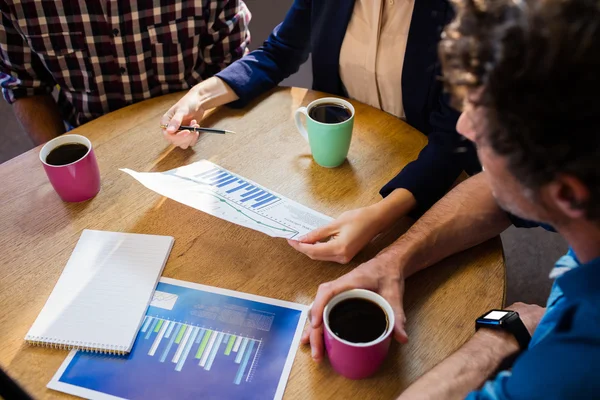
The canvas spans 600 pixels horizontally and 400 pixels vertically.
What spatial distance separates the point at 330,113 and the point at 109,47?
72cm

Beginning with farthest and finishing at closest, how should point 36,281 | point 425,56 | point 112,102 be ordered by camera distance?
point 112,102
point 425,56
point 36,281

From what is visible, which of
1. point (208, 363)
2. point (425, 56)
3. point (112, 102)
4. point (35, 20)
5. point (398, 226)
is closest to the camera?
point (208, 363)

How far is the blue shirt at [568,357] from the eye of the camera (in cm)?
55

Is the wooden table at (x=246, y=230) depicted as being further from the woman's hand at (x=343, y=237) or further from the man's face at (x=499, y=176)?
the man's face at (x=499, y=176)

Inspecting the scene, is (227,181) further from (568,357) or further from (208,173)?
(568,357)

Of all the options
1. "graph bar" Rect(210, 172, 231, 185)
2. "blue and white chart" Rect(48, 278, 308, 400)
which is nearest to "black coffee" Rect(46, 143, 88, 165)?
Answer: "graph bar" Rect(210, 172, 231, 185)

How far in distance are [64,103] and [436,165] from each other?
45.3 inches

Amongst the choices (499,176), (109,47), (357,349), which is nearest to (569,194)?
(499,176)

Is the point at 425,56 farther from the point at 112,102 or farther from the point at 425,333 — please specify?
the point at 112,102

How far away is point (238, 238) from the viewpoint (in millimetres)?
1023

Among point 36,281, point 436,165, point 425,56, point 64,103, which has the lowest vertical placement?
point 64,103

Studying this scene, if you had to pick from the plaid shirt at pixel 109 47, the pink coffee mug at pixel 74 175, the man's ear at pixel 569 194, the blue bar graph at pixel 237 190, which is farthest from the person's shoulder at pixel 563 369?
the plaid shirt at pixel 109 47

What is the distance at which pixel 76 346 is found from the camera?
0.84 metres

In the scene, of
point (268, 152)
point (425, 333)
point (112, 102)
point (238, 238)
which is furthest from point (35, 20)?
point (425, 333)
